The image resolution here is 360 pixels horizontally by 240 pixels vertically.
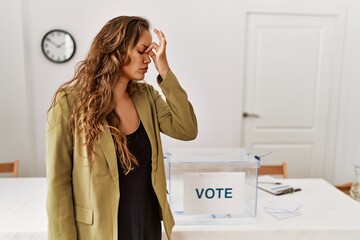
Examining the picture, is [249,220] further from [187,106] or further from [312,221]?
[187,106]

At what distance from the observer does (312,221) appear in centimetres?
141

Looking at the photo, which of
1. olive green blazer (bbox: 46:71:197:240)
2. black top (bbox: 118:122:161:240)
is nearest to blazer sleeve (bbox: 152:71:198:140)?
olive green blazer (bbox: 46:71:197:240)

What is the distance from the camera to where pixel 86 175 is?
3.19 ft

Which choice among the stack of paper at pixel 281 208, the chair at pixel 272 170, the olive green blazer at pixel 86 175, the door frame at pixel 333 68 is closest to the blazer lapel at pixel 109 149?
the olive green blazer at pixel 86 175

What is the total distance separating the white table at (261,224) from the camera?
51.9 inches

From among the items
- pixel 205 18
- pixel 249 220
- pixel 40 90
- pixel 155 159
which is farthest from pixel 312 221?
pixel 40 90

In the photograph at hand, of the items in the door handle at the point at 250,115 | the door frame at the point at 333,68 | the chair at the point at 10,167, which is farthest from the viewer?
the door handle at the point at 250,115

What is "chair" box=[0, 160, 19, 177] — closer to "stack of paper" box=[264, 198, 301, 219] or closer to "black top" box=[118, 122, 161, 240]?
"black top" box=[118, 122, 161, 240]

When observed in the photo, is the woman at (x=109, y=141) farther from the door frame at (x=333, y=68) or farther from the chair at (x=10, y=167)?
the door frame at (x=333, y=68)

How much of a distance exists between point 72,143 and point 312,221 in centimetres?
109

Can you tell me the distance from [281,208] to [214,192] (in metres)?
0.38

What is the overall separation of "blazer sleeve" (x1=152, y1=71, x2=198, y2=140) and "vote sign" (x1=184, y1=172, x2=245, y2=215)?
0.32 meters

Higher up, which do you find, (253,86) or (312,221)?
(253,86)

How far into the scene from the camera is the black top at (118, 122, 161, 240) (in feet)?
3.39
